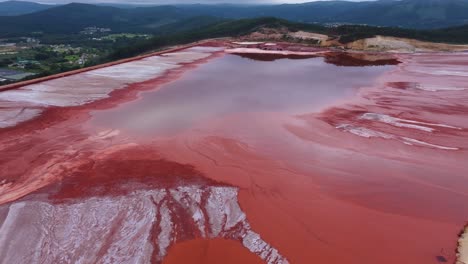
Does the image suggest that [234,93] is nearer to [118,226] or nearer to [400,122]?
[400,122]

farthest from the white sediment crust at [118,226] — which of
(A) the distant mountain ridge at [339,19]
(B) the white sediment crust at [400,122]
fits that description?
(A) the distant mountain ridge at [339,19]

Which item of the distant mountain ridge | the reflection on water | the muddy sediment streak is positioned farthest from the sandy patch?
the distant mountain ridge

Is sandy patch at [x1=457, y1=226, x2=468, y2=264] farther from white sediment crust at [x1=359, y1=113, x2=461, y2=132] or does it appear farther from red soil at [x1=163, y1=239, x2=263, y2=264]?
white sediment crust at [x1=359, y1=113, x2=461, y2=132]

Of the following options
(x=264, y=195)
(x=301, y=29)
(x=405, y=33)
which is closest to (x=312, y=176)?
(x=264, y=195)

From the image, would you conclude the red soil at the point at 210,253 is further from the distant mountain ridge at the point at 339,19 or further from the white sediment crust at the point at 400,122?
the distant mountain ridge at the point at 339,19

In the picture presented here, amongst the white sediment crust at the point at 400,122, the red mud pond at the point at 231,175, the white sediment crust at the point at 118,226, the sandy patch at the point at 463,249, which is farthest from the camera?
the white sediment crust at the point at 400,122

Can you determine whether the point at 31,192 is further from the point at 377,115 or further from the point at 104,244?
the point at 377,115

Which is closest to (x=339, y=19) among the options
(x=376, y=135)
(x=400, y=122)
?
(x=400, y=122)
